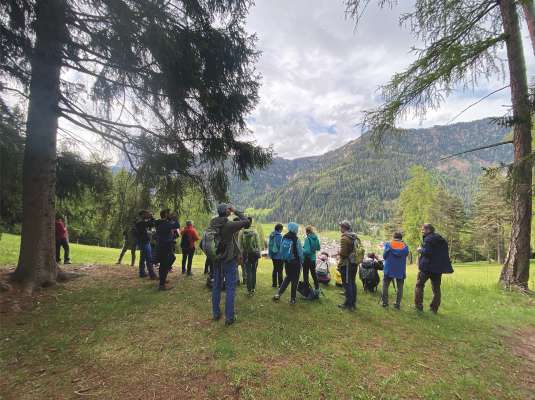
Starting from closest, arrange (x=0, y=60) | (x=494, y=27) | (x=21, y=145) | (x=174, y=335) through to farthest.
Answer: (x=174, y=335), (x=0, y=60), (x=21, y=145), (x=494, y=27)

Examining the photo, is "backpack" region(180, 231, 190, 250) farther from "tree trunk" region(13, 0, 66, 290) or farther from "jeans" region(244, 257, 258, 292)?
"tree trunk" region(13, 0, 66, 290)

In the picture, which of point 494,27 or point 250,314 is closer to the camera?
point 250,314

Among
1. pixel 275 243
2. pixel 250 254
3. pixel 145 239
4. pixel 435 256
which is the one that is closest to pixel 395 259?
pixel 435 256

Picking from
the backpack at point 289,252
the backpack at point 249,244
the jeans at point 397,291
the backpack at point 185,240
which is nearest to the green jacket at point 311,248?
the backpack at point 289,252

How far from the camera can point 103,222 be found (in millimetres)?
7805

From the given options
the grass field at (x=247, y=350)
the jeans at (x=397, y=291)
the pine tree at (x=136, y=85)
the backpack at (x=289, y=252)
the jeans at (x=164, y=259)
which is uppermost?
the pine tree at (x=136, y=85)

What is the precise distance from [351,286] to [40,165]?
26.9 ft

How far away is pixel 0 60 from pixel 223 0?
16.5 feet

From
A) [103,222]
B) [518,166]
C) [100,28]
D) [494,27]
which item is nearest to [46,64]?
[100,28]

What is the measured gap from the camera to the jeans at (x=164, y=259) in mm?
7414

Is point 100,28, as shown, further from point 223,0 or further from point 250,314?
point 250,314

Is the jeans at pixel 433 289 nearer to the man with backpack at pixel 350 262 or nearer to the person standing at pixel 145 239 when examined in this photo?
the man with backpack at pixel 350 262

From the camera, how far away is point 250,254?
24.2 ft

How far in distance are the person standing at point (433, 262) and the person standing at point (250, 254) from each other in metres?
4.36
